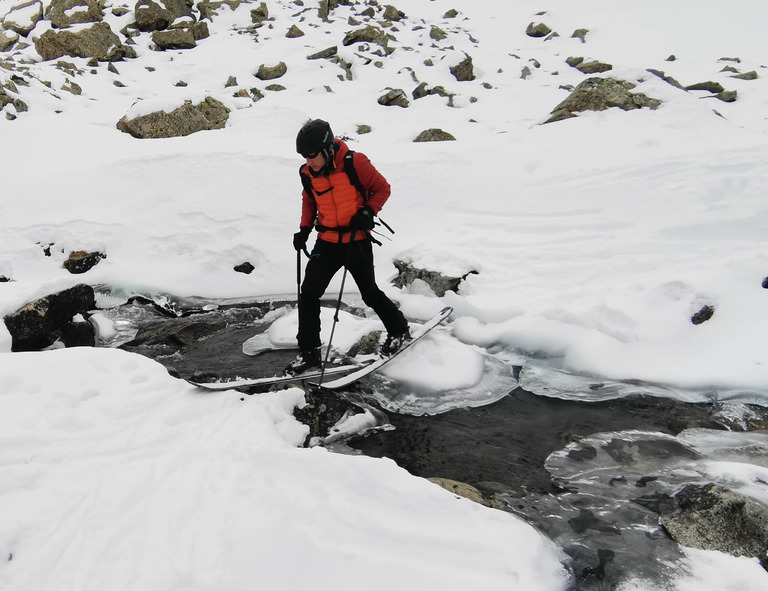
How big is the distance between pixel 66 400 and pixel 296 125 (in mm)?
9680

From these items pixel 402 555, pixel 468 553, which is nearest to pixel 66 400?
pixel 402 555

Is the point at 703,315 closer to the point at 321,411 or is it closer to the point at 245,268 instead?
the point at 321,411

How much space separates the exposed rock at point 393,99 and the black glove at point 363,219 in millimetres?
13653

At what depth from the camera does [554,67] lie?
21562 millimetres

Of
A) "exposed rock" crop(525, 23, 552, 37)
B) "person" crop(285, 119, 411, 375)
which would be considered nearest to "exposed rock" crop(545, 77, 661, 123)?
"person" crop(285, 119, 411, 375)

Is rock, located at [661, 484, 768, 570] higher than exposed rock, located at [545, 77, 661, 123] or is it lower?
lower

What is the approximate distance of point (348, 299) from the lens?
7.36m

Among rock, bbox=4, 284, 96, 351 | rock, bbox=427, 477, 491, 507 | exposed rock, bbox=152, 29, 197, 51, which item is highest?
exposed rock, bbox=152, 29, 197, 51

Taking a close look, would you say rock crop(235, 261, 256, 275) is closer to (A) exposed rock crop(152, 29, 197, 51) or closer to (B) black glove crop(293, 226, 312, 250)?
(B) black glove crop(293, 226, 312, 250)

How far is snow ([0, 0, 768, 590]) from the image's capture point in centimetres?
255

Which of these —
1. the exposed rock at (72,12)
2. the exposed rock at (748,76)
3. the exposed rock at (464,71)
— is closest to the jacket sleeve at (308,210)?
the exposed rock at (464,71)

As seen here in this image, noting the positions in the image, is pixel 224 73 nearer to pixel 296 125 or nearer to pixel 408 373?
pixel 296 125

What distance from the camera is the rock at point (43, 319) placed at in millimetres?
5496

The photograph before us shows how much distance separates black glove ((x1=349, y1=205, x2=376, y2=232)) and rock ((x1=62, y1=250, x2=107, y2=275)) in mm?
5977
